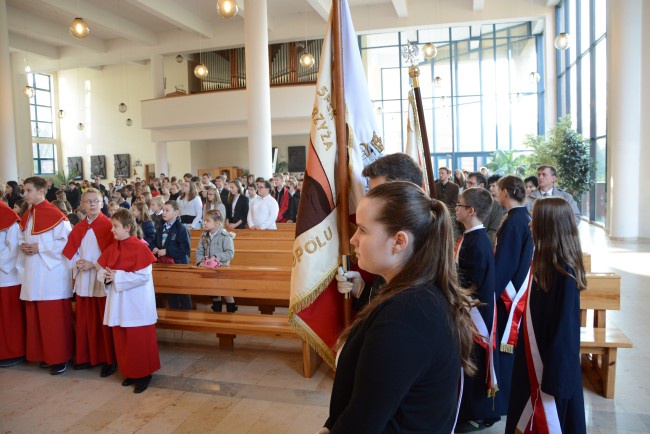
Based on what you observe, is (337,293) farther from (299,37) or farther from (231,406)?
(299,37)

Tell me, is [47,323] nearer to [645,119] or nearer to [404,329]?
[404,329]

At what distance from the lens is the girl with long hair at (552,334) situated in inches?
98.8

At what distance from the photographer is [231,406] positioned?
3.91 metres

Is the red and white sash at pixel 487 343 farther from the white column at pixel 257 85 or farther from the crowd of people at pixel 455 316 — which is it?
the white column at pixel 257 85

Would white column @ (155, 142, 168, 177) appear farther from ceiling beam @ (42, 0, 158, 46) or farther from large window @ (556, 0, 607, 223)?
large window @ (556, 0, 607, 223)

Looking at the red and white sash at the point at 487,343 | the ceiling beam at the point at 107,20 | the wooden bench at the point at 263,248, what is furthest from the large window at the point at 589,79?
the ceiling beam at the point at 107,20

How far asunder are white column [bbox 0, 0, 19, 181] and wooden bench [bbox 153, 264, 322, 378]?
41.6ft

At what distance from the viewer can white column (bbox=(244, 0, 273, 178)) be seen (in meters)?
13.0

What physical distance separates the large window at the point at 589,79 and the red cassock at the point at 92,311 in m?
12.6

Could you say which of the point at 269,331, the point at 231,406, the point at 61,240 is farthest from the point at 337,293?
the point at 61,240

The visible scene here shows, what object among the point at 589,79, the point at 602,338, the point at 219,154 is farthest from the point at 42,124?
the point at 602,338

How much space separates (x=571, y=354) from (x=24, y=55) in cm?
2535

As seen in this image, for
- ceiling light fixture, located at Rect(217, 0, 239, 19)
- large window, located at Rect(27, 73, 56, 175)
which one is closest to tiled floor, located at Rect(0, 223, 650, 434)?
ceiling light fixture, located at Rect(217, 0, 239, 19)

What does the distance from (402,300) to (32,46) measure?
23.8m
